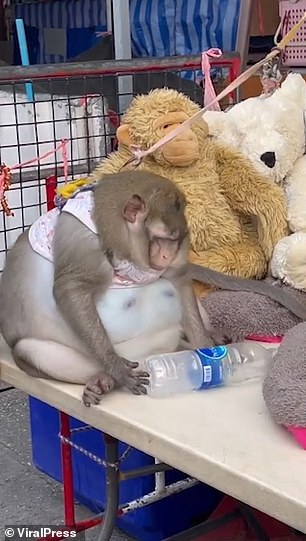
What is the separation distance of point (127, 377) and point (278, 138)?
901 mm

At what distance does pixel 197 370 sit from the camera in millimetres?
1571

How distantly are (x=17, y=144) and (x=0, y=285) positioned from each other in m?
1.06

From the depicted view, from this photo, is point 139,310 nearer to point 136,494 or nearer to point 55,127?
point 136,494

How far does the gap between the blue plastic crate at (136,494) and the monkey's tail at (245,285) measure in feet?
1.42

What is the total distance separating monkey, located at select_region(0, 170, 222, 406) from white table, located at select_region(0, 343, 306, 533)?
5cm

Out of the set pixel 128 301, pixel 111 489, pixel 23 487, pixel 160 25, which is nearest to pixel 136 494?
pixel 111 489

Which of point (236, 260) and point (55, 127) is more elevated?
point (55, 127)

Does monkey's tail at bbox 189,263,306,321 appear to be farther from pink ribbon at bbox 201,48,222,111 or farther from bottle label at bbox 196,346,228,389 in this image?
pink ribbon at bbox 201,48,222,111

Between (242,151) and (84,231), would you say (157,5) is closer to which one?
(242,151)

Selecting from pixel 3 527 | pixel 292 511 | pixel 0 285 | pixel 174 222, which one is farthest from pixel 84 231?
pixel 3 527

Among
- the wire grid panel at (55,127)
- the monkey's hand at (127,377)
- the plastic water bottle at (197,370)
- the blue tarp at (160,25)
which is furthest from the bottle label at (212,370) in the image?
the blue tarp at (160,25)

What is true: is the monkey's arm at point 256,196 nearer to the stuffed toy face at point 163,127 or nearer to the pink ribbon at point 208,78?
the stuffed toy face at point 163,127

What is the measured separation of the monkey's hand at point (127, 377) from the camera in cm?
154

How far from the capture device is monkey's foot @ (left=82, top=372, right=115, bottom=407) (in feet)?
4.97
